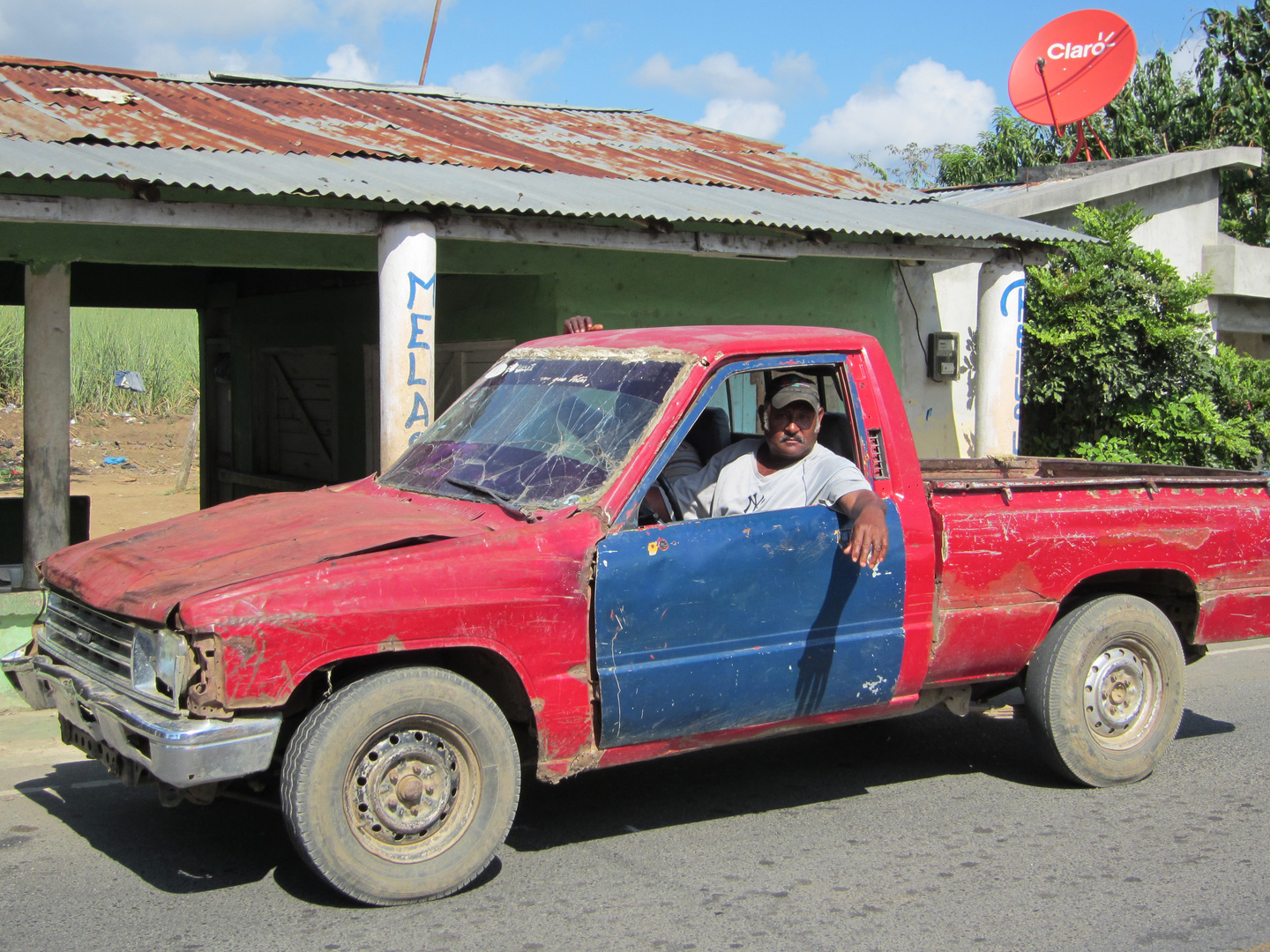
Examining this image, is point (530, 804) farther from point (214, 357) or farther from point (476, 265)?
point (214, 357)

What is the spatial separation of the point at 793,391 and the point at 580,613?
4.24 ft

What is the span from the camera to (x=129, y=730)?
3.59 meters

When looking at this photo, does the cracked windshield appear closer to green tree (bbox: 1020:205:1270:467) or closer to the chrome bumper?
the chrome bumper

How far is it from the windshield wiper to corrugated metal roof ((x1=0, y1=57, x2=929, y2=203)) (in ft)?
13.1

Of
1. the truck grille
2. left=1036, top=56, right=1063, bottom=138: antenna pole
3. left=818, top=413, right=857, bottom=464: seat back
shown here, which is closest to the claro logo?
left=1036, top=56, right=1063, bottom=138: antenna pole

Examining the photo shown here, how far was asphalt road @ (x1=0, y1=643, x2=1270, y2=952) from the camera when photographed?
12.1 feet

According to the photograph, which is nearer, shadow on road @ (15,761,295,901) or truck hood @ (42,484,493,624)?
truck hood @ (42,484,493,624)

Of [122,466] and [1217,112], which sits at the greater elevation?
[1217,112]

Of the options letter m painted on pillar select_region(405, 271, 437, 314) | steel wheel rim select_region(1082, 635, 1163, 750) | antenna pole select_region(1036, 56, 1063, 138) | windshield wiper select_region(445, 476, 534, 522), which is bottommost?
steel wheel rim select_region(1082, 635, 1163, 750)

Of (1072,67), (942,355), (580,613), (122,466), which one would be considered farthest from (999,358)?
(122,466)

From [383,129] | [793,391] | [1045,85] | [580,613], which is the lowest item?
[580,613]

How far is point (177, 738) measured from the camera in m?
3.42

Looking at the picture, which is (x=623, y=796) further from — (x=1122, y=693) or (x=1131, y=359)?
(x=1131, y=359)

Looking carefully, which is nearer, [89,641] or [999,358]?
[89,641]
